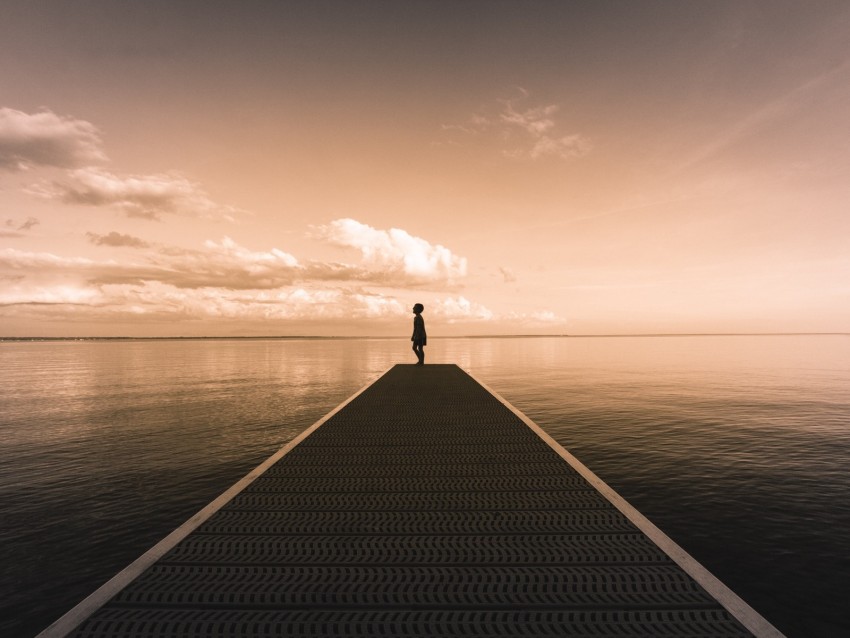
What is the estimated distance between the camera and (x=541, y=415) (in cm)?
1379

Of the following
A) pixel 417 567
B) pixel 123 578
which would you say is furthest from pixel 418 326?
pixel 123 578

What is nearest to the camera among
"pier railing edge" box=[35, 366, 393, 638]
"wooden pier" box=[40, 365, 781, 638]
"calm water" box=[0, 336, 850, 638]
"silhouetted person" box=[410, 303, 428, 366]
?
"pier railing edge" box=[35, 366, 393, 638]

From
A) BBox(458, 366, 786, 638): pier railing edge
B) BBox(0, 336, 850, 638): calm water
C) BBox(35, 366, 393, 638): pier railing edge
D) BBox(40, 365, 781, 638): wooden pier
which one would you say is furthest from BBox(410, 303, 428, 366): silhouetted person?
BBox(458, 366, 786, 638): pier railing edge

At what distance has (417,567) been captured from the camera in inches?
142

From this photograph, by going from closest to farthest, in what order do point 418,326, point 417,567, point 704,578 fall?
point 704,578
point 417,567
point 418,326

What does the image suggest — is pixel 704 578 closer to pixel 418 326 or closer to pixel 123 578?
pixel 123 578

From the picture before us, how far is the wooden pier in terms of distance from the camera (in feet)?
9.58

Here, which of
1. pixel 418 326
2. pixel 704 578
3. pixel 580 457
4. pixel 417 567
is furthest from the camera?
pixel 418 326

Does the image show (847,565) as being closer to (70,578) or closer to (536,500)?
(536,500)

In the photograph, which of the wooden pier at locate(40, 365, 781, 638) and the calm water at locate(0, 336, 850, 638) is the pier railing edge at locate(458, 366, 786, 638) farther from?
the calm water at locate(0, 336, 850, 638)

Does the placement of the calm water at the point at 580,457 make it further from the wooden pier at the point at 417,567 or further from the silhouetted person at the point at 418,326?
the silhouetted person at the point at 418,326

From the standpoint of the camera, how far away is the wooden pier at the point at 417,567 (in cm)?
292

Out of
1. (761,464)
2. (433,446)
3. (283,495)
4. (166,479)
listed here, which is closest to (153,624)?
(283,495)

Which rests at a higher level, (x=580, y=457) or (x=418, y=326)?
(x=418, y=326)
